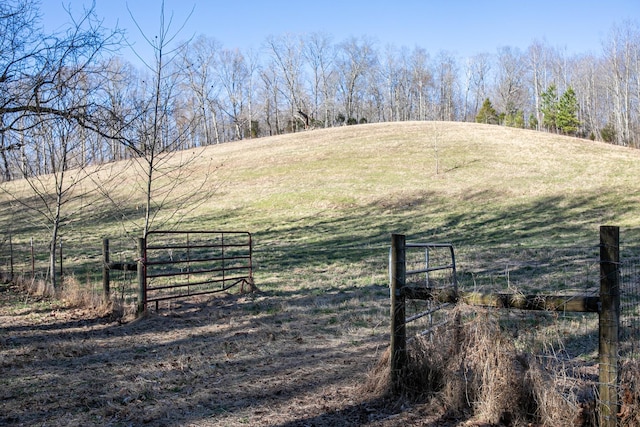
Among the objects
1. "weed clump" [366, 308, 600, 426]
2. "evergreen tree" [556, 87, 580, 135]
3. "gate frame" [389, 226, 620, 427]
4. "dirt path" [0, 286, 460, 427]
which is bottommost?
"dirt path" [0, 286, 460, 427]

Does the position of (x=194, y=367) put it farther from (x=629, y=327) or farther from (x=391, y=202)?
(x=391, y=202)

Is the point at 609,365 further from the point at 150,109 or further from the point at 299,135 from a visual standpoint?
the point at 299,135

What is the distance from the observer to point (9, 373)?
6.05 metres

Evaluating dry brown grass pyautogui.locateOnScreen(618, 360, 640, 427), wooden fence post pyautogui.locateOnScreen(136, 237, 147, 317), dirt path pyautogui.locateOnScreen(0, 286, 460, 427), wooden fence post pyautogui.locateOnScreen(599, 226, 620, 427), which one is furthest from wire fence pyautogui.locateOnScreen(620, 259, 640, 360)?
wooden fence post pyautogui.locateOnScreen(136, 237, 147, 317)

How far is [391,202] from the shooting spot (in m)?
29.3

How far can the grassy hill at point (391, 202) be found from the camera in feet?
57.9

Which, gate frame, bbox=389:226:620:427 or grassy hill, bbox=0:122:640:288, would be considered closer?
gate frame, bbox=389:226:620:427

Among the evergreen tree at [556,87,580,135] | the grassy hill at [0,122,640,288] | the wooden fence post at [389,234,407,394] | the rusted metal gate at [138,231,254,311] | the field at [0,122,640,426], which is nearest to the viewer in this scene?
the wooden fence post at [389,234,407,394]

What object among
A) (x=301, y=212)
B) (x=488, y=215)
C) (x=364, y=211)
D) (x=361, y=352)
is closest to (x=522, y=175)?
(x=488, y=215)

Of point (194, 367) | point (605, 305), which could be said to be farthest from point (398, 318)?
point (194, 367)

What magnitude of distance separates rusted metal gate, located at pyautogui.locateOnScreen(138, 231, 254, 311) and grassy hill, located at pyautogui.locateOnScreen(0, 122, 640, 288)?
1054mm

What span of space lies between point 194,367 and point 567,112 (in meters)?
69.9

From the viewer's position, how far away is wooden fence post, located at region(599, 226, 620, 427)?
12.5 ft

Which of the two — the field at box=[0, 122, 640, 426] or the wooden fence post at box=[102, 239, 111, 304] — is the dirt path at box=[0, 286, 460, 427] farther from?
the wooden fence post at box=[102, 239, 111, 304]
